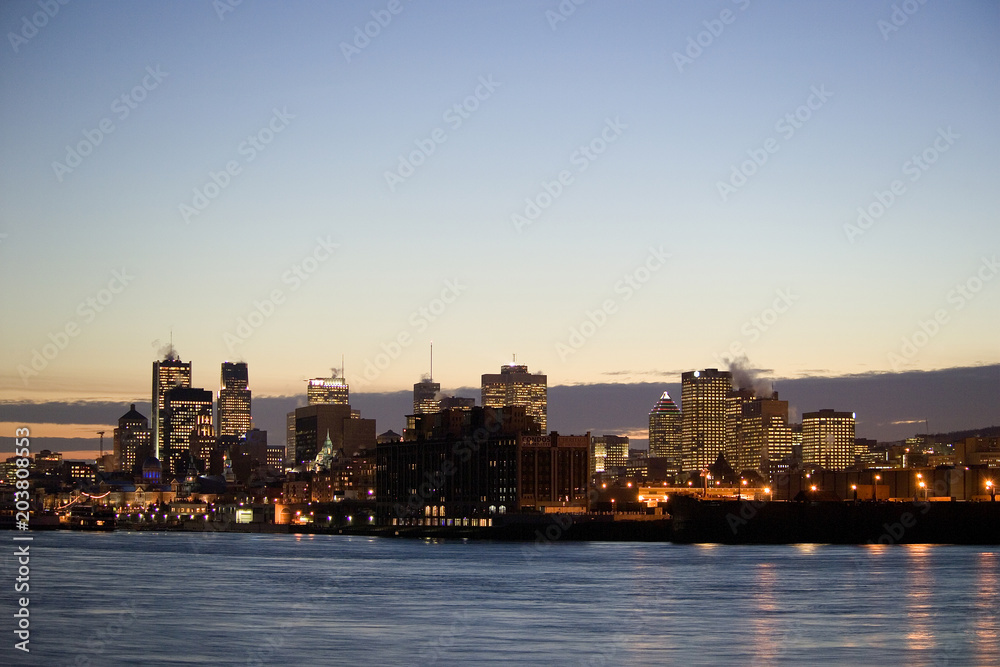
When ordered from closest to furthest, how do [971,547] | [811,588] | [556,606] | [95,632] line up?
[95,632] < [556,606] < [811,588] < [971,547]

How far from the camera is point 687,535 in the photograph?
500 ft

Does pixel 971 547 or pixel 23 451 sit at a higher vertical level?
pixel 23 451

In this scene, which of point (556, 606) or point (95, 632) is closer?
point (95, 632)

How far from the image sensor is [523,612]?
6175 centimetres

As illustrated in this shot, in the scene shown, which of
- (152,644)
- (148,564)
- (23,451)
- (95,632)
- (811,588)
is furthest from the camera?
(148,564)

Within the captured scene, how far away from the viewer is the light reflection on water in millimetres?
46844

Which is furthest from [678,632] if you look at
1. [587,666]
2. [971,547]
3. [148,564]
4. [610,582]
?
[971,547]

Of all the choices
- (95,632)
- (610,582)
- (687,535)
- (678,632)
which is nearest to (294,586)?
(610,582)

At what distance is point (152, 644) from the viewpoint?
4934 cm

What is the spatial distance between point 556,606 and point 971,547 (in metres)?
82.7

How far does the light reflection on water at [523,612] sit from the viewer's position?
4684cm

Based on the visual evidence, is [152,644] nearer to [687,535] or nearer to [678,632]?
[678,632]

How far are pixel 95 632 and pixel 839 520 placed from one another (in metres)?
107

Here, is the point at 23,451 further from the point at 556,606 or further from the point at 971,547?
the point at 971,547
